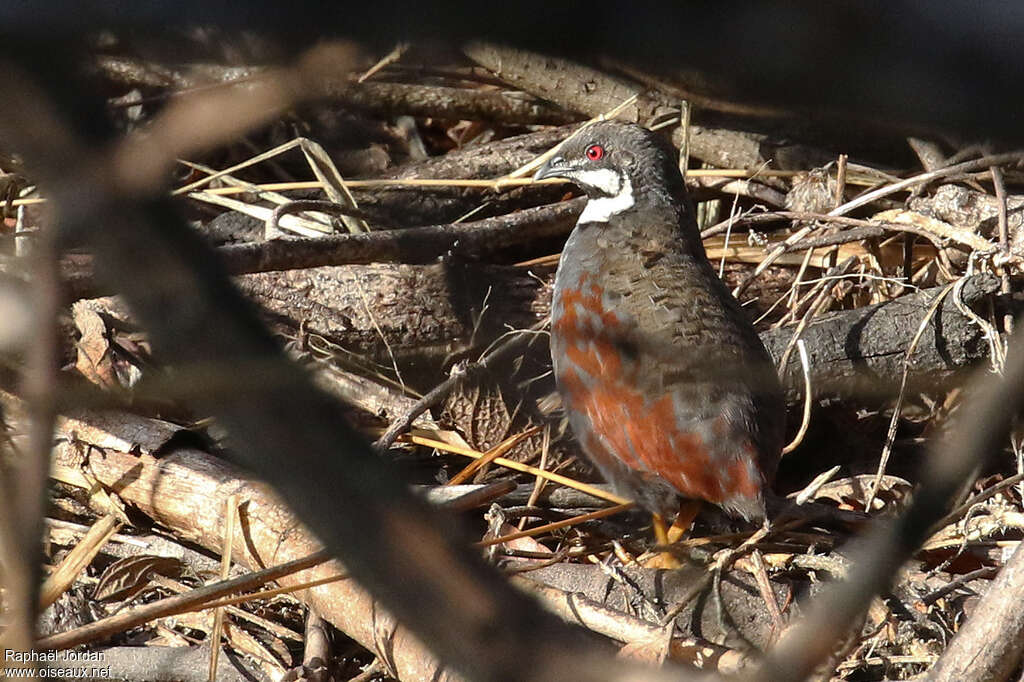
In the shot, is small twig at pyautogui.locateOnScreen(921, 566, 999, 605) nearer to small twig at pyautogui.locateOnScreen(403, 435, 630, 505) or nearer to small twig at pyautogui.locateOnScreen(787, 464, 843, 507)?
small twig at pyautogui.locateOnScreen(787, 464, 843, 507)

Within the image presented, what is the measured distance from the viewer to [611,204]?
404cm

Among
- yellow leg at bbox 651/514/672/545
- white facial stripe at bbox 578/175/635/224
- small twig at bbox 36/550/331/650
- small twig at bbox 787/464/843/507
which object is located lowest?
yellow leg at bbox 651/514/672/545

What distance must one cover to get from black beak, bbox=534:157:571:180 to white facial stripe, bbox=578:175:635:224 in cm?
17

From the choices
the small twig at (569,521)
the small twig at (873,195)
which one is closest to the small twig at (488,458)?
the small twig at (569,521)

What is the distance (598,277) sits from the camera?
373cm

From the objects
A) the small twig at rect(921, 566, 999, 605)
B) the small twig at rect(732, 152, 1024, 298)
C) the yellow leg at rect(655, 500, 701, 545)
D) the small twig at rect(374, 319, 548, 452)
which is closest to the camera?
the small twig at rect(921, 566, 999, 605)

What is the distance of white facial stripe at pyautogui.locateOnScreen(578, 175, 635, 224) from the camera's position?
13.1 feet

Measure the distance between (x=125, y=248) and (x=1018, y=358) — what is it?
59 cm

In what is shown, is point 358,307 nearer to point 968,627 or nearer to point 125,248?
point 968,627

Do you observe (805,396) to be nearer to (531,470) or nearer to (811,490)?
(811,490)

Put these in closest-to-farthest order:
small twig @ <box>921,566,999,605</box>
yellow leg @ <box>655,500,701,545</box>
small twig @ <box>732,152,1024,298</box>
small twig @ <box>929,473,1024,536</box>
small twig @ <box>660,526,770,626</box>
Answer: small twig @ <box>660,526,770,626</box>
small twig @ <box>921,566,999,605</box>
small twig @ <box>929,473,1024,536</box>
yellow leg @ <box>655,500,701,545</box>
small twig @ <box>732,152,1024,298</box>

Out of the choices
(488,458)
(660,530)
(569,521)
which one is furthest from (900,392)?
(488,458)

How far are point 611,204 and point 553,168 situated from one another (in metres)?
0.30

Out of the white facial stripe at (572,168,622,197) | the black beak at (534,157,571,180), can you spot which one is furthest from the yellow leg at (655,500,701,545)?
the black beak at (534,157,571,180)
